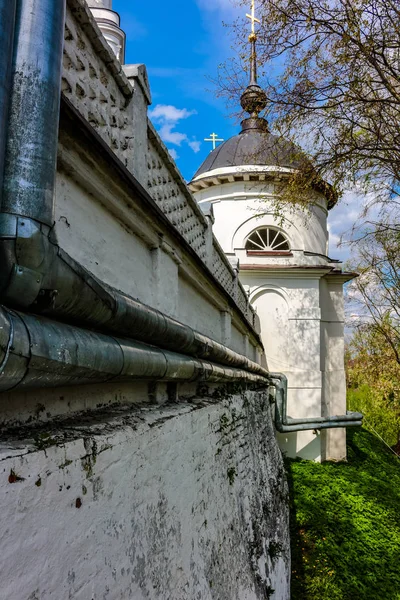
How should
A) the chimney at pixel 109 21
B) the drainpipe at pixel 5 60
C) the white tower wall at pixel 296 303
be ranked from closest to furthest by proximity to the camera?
the drainpipe at pixel 5 60 < the chimney at pixel 109 21 < the white tower wall at pixel 296 303

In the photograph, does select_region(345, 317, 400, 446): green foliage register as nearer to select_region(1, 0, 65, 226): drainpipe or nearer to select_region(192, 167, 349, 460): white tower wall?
select_region(192, 167, 349, 460): white tower wall

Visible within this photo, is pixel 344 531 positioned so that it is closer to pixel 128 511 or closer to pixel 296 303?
pixel 296 303

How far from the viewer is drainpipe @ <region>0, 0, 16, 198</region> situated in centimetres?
142

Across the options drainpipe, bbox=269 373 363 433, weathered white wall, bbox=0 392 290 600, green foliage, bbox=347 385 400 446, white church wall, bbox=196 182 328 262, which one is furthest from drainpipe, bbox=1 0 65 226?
green foliage, bbox=347 385 400 446

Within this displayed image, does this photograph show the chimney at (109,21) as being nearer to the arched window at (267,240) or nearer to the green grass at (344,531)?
the green grass at (344,531)

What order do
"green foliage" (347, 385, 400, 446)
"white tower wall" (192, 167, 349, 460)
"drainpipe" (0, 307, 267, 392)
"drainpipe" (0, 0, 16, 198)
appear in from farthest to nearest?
"green foliage" (347, 385, 400, 446) < "white tower wall" (192, 167, 349, 460) < "drainpipe" (0, 0, 16, 198) < "drainpipe" (0, 307, 267, 392)

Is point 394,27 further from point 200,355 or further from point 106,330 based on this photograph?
point 106,330

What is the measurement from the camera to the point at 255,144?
15.4 m

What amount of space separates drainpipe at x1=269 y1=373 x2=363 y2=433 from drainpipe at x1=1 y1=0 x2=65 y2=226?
10646mm

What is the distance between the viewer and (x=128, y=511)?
196 centimetres

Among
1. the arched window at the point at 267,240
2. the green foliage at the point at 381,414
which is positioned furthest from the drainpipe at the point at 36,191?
the green foliage at the point at 381,414

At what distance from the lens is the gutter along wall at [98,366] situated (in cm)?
142

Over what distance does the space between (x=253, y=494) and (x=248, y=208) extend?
9.64m

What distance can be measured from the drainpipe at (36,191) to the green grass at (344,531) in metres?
6.62
